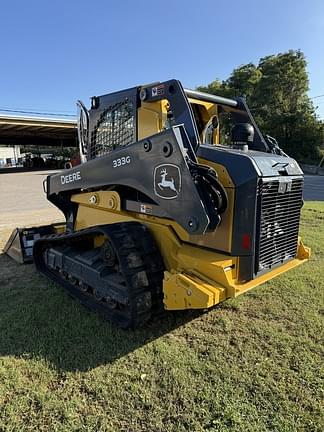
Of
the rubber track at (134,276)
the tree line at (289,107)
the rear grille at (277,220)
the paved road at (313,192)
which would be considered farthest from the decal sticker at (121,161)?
the tree line at (289,107)

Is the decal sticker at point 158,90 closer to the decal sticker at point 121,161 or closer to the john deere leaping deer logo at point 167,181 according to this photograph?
the decal sticker at point 121,161

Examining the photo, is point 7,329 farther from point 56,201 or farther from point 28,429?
point 56,201

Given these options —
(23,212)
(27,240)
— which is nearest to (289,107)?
(23,212)

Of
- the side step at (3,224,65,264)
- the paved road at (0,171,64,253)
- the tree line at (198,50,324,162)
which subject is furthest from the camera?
the tree line at (198,50,324,162)

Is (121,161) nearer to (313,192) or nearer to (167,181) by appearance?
(167,181)

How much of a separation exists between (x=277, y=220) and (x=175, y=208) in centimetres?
98

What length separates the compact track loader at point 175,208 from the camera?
2711 mm

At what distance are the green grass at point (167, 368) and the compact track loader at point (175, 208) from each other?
0.35 m

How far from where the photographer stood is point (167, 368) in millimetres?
2643

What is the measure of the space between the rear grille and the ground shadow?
41.5 inches

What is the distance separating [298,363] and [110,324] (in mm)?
1715

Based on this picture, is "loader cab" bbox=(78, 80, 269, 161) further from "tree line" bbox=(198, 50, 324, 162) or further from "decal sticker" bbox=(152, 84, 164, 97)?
"tree line" bbox=(198, 50, 324, 162)

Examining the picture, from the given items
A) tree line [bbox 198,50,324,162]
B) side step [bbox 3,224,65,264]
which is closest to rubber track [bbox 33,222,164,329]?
side step [bbox 3,224,65,264]

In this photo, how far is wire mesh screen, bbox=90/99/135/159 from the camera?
3555mm
